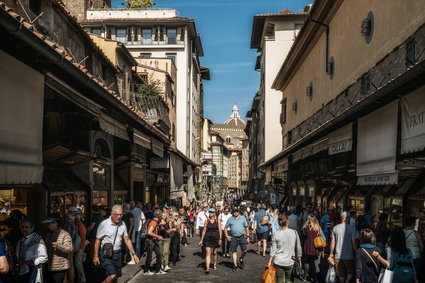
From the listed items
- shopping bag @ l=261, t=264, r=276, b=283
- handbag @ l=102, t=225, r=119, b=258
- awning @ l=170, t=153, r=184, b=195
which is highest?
awning @ l=170, t=153, r=184, b=195

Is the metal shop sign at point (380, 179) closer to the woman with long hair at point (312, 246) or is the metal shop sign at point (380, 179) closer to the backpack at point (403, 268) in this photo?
the woman with long hair at point (312, 246)

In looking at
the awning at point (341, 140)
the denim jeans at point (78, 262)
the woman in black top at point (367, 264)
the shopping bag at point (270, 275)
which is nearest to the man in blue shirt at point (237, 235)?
the awning at point (341, 140)

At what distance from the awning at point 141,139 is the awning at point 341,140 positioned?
5.18m

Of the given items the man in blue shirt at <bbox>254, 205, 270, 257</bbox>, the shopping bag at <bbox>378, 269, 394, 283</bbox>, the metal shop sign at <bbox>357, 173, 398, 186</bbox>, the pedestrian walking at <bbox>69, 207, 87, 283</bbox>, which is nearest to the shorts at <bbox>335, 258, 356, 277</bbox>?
the metal shop sign at <bbox>357, 173, 398, 186</bbox>

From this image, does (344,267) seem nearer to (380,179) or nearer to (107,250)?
(380,179)

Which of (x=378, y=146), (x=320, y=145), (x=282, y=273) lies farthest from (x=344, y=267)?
(x=320, y=145)

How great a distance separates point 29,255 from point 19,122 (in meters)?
1.82

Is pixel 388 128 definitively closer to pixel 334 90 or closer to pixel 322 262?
pixel 322 262

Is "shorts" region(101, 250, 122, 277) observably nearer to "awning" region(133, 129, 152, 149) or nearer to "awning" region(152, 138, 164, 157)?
"awning" region(133, 129, 152, 149)

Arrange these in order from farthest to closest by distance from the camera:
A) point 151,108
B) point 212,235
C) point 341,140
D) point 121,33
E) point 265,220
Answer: point 121,33
point 151,108
point 265,220
point 212,235
point 341,140

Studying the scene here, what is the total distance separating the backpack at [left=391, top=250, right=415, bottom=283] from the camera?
788cm

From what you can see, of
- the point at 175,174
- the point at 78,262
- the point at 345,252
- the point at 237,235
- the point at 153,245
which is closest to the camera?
the point at 78,262

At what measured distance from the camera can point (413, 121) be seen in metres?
8.45

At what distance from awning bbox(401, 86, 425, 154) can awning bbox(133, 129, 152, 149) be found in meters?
7.46
